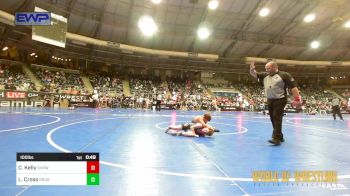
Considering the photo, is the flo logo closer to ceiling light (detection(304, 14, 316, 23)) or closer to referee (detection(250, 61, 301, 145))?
referee (detection(250, 61, 301, 145))

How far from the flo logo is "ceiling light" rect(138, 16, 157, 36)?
2774 cm

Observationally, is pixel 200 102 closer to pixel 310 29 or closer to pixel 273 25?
pixel 273 25

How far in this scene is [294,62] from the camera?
43625mm

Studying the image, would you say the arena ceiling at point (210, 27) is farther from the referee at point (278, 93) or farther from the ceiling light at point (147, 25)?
the referee at point (278, 93)

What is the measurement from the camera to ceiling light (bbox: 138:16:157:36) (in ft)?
108

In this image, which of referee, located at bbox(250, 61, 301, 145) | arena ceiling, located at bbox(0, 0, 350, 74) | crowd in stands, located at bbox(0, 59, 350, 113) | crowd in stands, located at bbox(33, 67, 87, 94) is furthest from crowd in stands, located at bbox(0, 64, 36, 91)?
referee, located at bbox(250, 61, 301, 145)

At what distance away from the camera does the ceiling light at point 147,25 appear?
108ft

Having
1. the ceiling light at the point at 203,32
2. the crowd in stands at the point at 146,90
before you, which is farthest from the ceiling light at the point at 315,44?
the ceiling light at the point at 203,32

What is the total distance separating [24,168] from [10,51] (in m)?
38.5

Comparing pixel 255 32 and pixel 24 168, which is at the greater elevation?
pixel 255 32

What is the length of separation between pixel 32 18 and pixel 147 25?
2850 cm

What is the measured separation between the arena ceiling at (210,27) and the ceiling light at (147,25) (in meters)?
0.61

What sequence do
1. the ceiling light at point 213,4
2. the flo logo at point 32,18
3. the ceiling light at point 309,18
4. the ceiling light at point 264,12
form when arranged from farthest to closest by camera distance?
the ceiling light at point 309,18, the ceiling light at point 264,12, the ceiling light at point 213,4, the flo logo at point 32,18

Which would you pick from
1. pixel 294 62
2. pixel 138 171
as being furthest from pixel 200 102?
pixel 138 171
